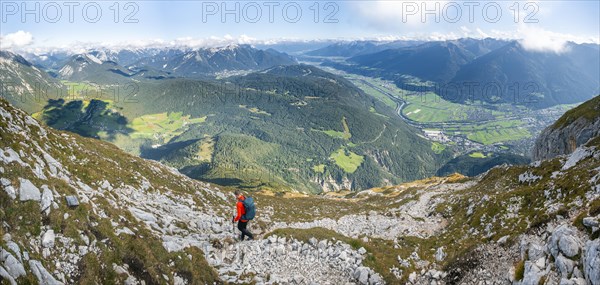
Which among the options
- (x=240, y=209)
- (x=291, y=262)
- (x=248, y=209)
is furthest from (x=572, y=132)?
(x=240, y=209)

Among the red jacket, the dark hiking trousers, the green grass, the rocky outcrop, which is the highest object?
the green grass

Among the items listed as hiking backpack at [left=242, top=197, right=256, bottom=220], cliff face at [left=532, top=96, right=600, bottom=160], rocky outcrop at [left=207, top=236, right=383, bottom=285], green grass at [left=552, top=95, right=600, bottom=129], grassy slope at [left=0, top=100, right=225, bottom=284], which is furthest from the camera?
green grass at [left=552, top=95, right=600, bottom=129]

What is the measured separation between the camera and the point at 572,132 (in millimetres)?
65500

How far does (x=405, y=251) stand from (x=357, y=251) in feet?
15.5

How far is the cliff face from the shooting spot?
59625mm

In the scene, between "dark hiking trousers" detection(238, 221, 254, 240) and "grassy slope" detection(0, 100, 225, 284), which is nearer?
"grassy slope" detection(0, 100, 225, 284)

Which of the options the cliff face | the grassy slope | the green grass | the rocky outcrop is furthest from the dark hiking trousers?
the green grass

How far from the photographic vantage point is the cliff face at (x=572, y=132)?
196ft

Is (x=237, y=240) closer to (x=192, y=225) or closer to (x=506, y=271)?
(x=192, y=225)

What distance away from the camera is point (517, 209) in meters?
29.9

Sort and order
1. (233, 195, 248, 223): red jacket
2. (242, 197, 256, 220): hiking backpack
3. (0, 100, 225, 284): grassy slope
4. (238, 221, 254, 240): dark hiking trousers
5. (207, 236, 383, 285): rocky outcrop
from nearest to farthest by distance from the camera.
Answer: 1. (0, 100, 225, 284): grassy slope
2. (207, 236, 383, 285): rocky outcrop
3. (242, 197, 256, 220): hiking backpack
4. (233, 195, 248, 223): red jacket
5. (238, 221, 254, 240): dark hiking trousers

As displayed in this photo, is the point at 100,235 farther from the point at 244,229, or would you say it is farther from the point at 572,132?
the point at 572,132

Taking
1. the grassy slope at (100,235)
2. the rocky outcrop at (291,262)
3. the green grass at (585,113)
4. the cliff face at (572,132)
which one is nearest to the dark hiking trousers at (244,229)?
the rocky outcrop at (291,262)

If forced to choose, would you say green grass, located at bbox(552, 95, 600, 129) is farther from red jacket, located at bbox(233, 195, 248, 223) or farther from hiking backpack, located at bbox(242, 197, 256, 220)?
red jacket, located at bbox(233, 195, 248, 223)
